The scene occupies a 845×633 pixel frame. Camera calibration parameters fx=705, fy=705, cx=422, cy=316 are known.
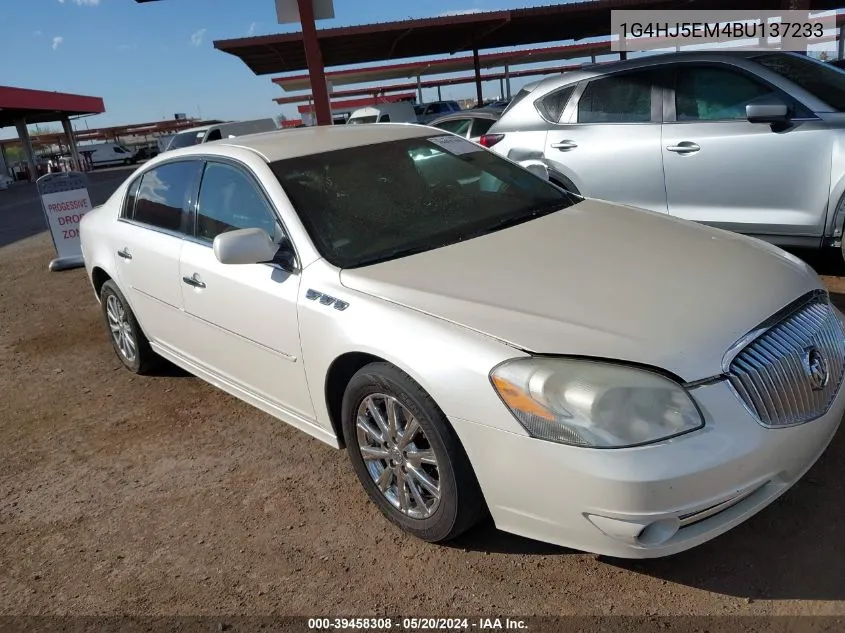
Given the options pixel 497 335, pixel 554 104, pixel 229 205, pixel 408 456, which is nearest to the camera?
pixel 497 335

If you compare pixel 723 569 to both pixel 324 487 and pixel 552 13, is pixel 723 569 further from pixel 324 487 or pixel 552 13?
pixel 552 13

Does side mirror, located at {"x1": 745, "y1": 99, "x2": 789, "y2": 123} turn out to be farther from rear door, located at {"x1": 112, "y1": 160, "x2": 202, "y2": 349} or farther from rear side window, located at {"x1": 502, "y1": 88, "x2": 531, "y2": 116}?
rear door, located at {"x1": 112, "y1": 160, "x2": 202, "y2": 349}

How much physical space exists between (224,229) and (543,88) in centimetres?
393

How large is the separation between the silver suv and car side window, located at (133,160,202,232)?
109 inches

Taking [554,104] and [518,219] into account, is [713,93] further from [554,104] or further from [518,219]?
[518,219]

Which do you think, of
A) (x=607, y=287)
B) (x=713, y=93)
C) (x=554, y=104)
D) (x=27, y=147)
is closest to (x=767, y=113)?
(x=713, y=93)

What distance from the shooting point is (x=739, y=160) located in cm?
518

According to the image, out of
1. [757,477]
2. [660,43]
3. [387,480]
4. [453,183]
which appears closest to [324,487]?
[387,480]

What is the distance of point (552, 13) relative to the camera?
1664 centimetres

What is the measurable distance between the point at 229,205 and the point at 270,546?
173 centimetres

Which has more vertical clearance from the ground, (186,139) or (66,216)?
(186,139)

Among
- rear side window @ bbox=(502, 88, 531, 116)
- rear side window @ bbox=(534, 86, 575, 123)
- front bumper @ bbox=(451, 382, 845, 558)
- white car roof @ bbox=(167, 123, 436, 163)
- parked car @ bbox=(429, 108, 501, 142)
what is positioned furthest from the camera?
parked car @ bbox=(429, 108, 501, 142)

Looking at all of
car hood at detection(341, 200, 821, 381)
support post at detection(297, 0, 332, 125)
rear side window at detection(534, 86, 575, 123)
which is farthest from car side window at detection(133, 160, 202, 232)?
support post at detection(297, 0, 332, 125)

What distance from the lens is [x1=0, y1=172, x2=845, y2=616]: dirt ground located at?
2.46 meters
